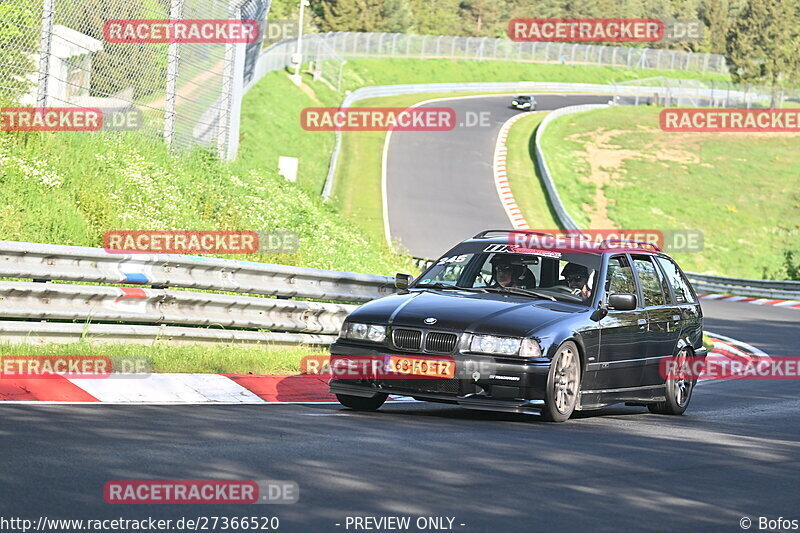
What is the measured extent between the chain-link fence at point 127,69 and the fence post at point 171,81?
1 centimetres

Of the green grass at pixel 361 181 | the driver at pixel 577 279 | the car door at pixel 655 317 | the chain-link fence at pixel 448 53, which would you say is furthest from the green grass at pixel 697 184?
the driver at pixel 577 279

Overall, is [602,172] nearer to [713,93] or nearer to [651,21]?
[713,93]

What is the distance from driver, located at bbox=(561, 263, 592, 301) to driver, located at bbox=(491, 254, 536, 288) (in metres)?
0.34

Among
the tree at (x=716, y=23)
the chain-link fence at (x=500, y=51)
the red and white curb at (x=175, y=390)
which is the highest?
the tree at (x=716, y=23)

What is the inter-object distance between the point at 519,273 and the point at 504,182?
4145 centimetres

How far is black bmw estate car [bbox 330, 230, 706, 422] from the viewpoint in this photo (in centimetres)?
946

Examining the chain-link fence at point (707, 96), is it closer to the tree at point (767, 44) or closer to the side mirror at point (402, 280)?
the tree at point (767, 44)

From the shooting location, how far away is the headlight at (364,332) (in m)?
9.74

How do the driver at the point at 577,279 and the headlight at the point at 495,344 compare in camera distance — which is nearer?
the headlight at the point at 495,344

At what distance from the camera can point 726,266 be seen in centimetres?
4659

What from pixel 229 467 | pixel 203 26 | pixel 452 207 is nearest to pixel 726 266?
pixel 452 207

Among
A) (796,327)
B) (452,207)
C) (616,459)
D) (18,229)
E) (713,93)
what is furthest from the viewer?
(713,93)

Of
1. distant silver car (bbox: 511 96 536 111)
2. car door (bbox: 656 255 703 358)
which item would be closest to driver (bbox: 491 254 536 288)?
car door (bbox: 656 255 703 358)

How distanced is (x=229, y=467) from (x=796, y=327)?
23006 millimetres
